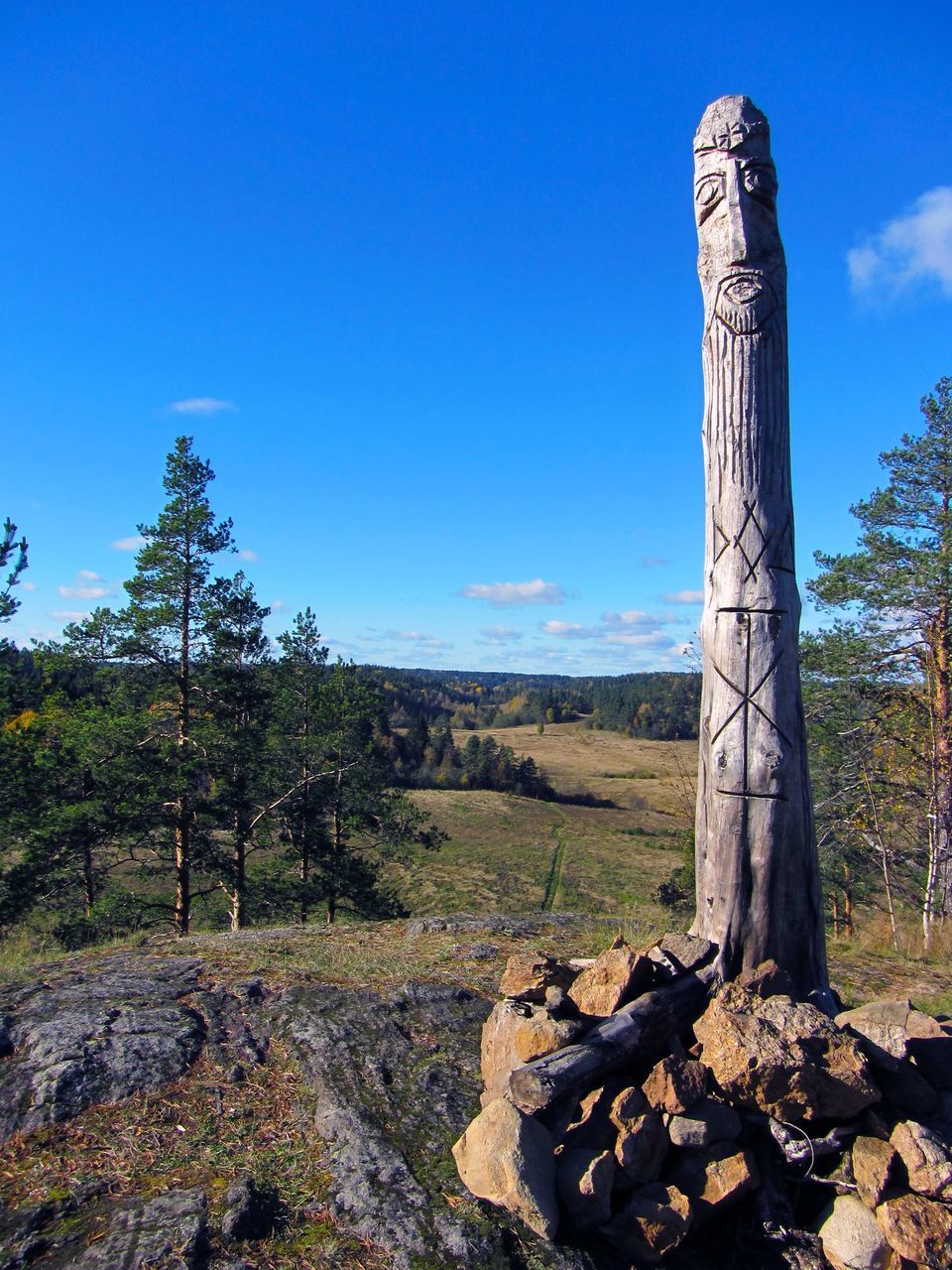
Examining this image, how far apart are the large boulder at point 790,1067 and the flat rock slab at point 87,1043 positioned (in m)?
2.97

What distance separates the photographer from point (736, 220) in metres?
4.68

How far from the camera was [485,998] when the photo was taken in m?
5.69

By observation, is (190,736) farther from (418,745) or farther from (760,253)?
(418,745)

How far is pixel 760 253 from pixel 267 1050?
226 inches

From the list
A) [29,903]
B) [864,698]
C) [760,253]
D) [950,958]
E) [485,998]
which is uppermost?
[760,253]

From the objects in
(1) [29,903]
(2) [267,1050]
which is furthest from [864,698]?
(1) [29,903]

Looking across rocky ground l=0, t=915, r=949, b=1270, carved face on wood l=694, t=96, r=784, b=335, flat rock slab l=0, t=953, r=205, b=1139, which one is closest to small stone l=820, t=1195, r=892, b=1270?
rocky ground l=0, t=915, r=949, b=1270

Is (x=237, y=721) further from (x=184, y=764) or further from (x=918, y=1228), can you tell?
(x=918, y=1228)

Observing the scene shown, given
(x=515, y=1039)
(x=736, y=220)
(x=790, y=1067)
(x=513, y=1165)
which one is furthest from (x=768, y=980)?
(x=736, y=220)

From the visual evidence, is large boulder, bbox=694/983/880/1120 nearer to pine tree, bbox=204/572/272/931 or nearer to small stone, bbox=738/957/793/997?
small stone, bbox=738/957/793/997

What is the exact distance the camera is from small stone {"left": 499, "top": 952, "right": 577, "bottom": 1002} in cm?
436

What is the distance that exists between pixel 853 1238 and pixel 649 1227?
88 centimetres

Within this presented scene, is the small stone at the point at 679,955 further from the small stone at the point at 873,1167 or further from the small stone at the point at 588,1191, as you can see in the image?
the small stone at the point at 588,1191

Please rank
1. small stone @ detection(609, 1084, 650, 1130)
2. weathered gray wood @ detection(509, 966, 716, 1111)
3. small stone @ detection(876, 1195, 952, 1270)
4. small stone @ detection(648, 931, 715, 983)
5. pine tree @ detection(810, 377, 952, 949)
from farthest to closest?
pine tree @ detection(810, 377, 952, 949) < small stone @ detection(648, 931, 715, 983) < weathered gray wood @ detection(509, 966, 716, 1111) < small stone @ detection(609, 1084, 650, 1130) < small stone @ detection(876, 1195, 952, 1270)
